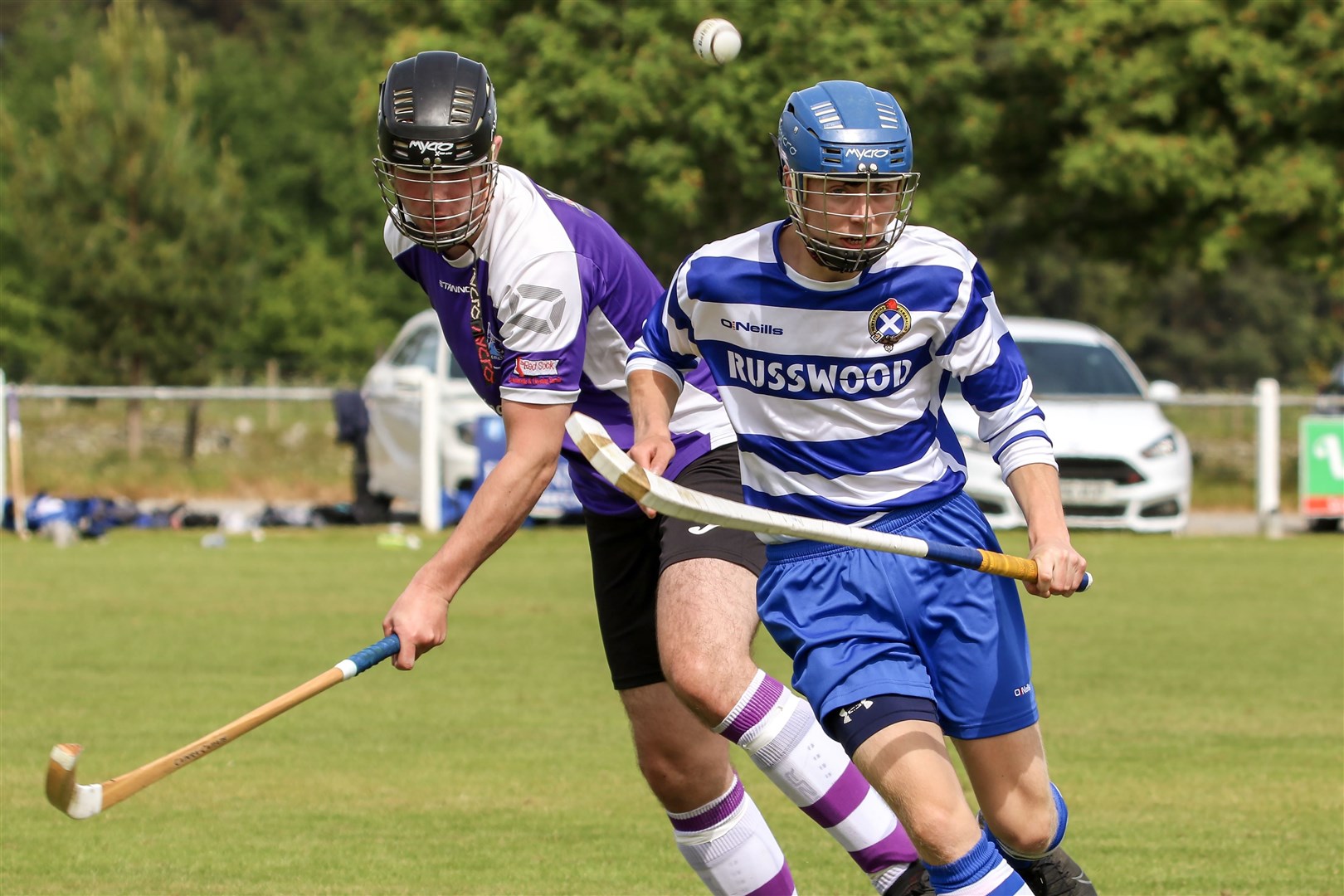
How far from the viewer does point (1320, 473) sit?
17.3 metres

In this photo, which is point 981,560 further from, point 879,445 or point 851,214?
point 851,214

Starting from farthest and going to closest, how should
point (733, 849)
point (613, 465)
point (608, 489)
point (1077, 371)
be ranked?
point (1077, 371)
point (608, 489)
point (733, 849)
point (613, 465)

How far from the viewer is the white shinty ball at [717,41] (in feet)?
20.2

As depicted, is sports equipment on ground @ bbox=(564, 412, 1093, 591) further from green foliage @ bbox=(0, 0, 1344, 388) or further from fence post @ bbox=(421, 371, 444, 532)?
green foliage @ bbox=(0, 0, 1344, 388)

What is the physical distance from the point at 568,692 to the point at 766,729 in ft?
16.1

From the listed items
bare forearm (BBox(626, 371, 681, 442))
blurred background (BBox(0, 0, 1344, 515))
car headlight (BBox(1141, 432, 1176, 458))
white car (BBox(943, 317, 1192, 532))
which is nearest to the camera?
bare forearm (BBox(626, 371, 681, 442))

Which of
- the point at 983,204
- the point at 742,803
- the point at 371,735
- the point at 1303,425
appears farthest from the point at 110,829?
the point at 983,204

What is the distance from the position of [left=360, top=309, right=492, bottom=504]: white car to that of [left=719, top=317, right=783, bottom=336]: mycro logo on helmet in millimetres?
12670

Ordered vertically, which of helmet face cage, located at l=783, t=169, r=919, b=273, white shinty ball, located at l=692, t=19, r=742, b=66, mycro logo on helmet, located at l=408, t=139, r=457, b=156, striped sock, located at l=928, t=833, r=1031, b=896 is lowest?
striped sock, located at l=928, t=833, r=1031, b=896

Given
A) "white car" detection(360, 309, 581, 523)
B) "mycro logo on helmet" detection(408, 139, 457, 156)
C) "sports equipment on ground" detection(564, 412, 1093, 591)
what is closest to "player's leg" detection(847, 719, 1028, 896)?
"sports equipment on ground" detection(564, 412, 1093, 591)

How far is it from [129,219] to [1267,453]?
21322 mm

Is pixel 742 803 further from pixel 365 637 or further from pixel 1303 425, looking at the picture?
pixel 1303 425

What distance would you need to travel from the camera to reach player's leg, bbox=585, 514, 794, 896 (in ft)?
15.6

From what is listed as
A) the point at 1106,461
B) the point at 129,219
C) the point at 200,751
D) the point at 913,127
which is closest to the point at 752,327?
the point at 200,751
